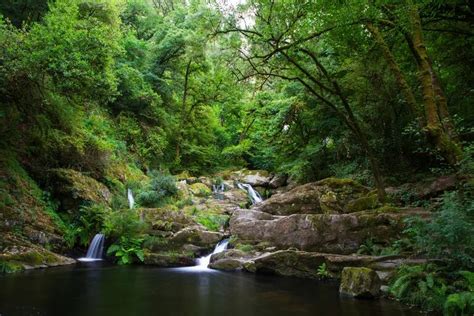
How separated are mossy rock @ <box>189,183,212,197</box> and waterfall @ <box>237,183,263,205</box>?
103 inches

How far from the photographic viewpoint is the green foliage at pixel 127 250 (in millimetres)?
12539

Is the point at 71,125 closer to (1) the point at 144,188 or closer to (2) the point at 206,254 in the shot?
(1) the point at 144,188

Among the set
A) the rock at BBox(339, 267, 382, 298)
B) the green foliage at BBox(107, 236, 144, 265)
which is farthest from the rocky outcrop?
the rock at BBox(339, 267, 382, 298)

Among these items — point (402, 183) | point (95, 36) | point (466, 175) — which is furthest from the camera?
point (402, 183)

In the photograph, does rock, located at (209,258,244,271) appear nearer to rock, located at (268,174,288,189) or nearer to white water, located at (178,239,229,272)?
white water, located at (178,239,229,272)

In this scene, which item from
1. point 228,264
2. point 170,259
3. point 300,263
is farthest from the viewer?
point 170,259

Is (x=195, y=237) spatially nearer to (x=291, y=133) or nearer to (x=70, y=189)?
(x=70, y=189)

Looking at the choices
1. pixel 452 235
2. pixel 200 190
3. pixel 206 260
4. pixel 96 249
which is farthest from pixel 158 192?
pixel 452 235

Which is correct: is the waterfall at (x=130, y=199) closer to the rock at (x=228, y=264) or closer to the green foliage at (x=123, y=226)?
the green foliage at (x=123, y=226)

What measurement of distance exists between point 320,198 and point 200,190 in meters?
9.06

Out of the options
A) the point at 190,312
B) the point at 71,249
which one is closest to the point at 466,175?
the point at 190,312

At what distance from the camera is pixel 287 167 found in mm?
18891

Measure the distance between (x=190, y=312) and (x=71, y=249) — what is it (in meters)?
8.08

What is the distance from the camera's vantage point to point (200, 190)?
20875 mm
